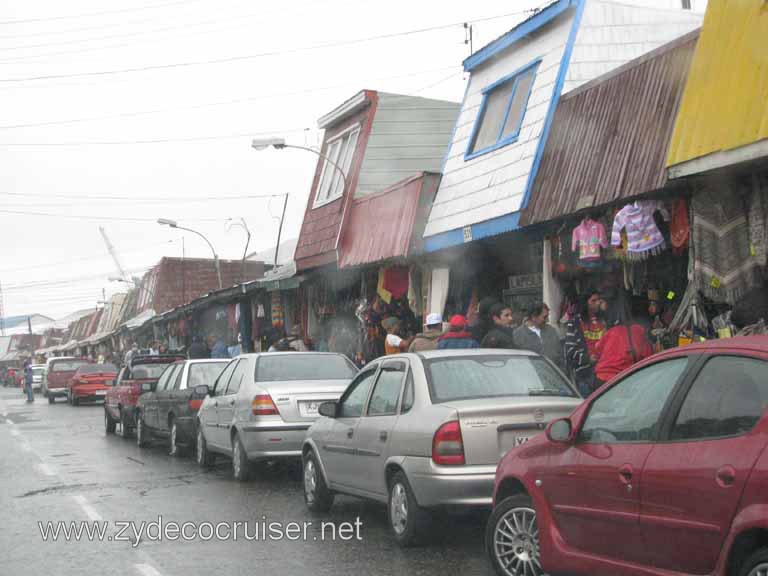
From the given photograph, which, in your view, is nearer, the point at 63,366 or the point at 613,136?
the point at 613,136

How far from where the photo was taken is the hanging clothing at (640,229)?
10367 millimetres

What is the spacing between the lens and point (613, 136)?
11.4 m

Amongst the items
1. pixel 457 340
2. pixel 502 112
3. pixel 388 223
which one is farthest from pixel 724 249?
pixel 388 223

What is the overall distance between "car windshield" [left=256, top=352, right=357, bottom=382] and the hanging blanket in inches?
181

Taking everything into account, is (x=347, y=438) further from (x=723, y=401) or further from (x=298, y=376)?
(x=723, y=401)

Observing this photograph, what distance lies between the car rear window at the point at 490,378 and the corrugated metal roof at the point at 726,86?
105 inches

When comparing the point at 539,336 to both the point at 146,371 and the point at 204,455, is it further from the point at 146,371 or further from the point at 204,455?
the point at 146,371

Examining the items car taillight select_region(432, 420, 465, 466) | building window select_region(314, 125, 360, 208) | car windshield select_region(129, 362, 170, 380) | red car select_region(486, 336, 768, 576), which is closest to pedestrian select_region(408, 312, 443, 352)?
car taillight select_region(432, 420, 465, 466)

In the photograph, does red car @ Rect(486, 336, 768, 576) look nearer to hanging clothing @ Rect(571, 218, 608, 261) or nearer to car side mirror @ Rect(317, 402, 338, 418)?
car side mirror @ Rect(317, 402, 338, 418)

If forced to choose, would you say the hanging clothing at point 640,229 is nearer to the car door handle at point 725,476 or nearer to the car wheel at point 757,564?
the car door handle at point 725,476

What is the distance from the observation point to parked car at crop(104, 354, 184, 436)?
19484 mm

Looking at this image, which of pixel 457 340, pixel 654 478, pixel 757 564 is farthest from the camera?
pixel 457 340

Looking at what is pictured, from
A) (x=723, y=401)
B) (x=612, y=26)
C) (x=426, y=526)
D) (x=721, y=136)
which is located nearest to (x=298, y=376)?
(x=426, y=526)

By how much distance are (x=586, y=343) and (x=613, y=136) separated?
92.4 inches
